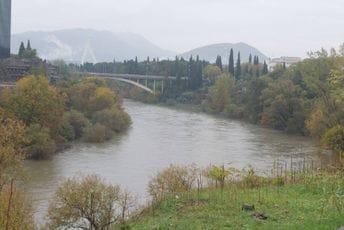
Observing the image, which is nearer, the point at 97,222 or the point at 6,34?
the point at 97,222

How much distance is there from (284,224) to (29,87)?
23.5 meters

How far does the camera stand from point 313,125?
34.2 m

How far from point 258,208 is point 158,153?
1977cm

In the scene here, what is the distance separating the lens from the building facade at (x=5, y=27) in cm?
5217

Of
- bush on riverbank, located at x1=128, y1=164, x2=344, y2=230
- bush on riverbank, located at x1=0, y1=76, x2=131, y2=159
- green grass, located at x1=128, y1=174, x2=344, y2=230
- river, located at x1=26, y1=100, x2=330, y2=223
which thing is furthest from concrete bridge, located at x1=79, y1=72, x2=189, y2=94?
green grass, located at x1=128, y1=174, x2=344, y2=230

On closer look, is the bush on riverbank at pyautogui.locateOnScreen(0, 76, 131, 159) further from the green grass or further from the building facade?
the building facade

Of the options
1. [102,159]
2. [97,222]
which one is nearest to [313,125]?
[102,159]

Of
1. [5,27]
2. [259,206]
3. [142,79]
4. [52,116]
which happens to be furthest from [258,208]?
[142,79]

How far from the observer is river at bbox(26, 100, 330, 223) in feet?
72.1

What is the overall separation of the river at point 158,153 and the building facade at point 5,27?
1765cm

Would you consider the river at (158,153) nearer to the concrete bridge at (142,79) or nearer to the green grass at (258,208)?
the green grass at (258,208)

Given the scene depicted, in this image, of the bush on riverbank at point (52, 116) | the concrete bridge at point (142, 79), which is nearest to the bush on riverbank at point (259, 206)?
the bush on riverbank at point (52, 116)

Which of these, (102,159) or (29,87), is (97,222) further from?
(29,87)

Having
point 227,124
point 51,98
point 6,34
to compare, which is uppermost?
point 6,34
